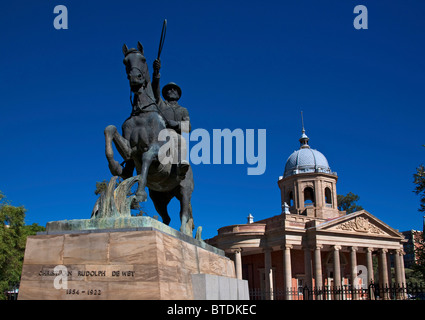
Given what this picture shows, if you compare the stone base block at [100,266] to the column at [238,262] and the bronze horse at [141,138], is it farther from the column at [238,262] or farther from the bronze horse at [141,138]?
the column at [238,262]

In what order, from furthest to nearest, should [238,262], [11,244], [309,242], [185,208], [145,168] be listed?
[309,242] → [238,262] → [11,244] → [185,208] → [145,168]

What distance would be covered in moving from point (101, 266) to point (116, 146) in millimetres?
1990

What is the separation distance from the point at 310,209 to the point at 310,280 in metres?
10.1

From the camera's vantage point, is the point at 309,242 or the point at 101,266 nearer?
the point at 101,266

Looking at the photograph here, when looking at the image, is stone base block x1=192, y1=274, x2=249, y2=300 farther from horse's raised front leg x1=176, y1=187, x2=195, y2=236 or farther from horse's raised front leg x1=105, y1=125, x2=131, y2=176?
horse's raised front leg x1=105, y1=125, x2=131, y2=176

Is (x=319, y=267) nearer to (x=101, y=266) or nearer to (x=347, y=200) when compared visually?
(x=347, y=200)

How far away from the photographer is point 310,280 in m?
42.0

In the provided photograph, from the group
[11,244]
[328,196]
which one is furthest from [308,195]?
[11,244]

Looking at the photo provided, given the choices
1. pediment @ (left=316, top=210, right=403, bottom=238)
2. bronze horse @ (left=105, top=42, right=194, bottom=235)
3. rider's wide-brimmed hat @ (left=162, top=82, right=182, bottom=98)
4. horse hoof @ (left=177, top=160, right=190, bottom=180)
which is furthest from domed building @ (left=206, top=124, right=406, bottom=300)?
bronze horse @ (left=105, top=42, right=194, bottom=235)

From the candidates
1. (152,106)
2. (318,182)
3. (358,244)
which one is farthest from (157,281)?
(318,182)

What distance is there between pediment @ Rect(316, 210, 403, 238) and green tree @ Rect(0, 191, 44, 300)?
84.1 ft

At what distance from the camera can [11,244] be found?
30.3 metres

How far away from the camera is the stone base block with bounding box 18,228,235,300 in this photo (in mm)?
5191

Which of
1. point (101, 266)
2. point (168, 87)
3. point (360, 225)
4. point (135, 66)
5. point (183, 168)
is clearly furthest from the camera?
point (360, 225)
